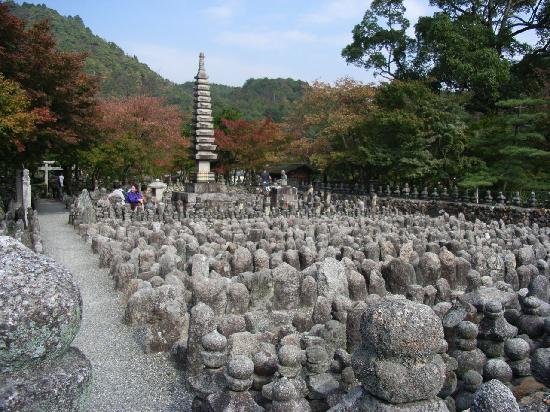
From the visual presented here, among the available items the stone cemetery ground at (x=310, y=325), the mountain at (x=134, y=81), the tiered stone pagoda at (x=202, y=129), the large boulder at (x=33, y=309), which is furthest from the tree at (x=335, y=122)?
the large boulder at (x=33, y=309)

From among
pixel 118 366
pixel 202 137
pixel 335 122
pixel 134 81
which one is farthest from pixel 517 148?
pixel 134 81

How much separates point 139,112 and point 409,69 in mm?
16427

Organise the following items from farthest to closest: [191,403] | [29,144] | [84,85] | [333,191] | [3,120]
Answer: [333,191], [84,85], [29,144], [3,120], [191,403]

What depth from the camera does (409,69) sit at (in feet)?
96.8

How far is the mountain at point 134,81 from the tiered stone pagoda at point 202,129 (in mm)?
30329

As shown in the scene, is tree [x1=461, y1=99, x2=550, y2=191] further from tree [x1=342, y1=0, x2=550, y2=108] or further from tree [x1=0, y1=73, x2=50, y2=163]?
tree [x1=0, y1=73, x2=50, y2=163]

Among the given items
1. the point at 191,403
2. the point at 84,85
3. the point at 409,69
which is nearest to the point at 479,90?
the point at 409,69

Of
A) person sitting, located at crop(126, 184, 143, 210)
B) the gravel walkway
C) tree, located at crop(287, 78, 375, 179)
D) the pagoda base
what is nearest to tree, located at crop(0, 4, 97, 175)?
person sitting, located at crop(126, 184, 143, 210)

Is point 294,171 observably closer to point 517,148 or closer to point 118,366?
point 517,148

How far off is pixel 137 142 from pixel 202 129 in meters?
5.82

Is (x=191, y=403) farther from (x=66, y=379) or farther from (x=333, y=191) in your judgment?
(x=333, y=191)

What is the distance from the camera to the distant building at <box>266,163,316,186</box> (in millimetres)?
38469

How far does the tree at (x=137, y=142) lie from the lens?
24.6m

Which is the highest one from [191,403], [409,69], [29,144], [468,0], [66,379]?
[468,0]
